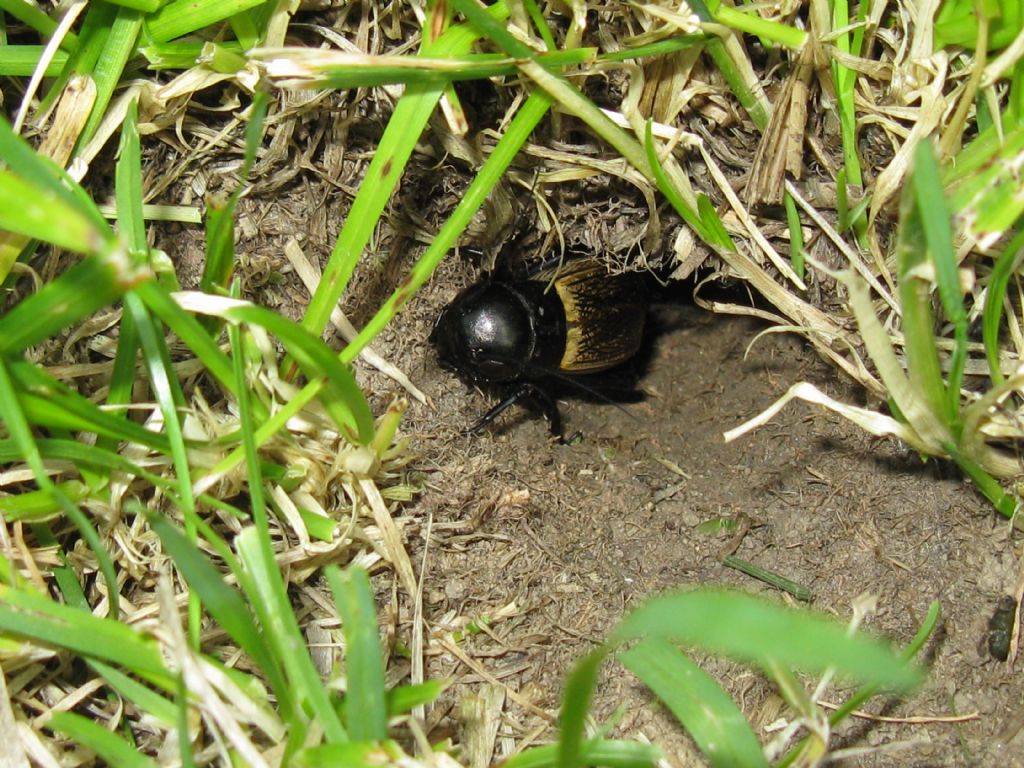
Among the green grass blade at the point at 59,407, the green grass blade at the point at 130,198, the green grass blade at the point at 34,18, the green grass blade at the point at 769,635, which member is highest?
the green grass blade at the point at 34,18

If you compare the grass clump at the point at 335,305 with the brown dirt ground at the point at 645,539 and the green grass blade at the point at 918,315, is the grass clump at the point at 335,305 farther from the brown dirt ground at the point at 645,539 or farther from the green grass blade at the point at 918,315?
A: the brown dirt ground at the point at 645,539

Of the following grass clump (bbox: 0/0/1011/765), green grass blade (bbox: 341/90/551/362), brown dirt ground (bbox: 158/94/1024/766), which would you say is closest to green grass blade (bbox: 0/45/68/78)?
grass clump (bbox: 0/0/1011/765)

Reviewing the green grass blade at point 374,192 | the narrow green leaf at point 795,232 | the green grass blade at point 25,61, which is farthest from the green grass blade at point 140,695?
the narrow green leaf at point 795,232

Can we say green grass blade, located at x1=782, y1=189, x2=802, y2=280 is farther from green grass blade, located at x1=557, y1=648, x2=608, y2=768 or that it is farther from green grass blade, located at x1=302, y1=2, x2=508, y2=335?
green grass blade, located at x1=557, y1=648, x2=608, y2=768

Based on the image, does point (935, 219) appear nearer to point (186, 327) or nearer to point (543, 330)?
point (186, 327)

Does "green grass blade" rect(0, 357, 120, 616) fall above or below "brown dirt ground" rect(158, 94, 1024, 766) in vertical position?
above

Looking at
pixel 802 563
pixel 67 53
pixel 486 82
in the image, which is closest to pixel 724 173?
pixel 486 82

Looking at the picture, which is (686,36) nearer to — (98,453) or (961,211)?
(961,211)
